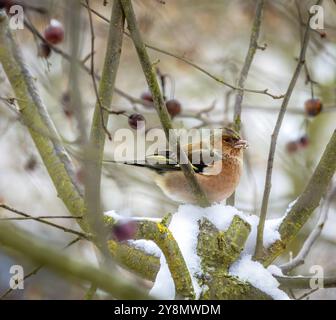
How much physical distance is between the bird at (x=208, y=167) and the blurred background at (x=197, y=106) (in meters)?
0.16

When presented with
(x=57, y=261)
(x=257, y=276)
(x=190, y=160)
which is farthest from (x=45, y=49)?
(x=57, y=261)

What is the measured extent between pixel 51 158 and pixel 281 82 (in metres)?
3.97

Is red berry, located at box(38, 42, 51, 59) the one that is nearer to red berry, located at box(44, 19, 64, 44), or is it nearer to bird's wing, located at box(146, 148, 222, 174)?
red berry, located at box(44, 19, 64, 44)

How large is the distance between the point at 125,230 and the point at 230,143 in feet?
7.06

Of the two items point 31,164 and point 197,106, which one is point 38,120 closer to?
point 31,164

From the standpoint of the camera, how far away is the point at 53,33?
4312 mm

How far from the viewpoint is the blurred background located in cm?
504

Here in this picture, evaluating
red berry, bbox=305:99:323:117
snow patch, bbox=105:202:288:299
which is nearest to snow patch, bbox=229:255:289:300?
Result: snow patch, bbox=105:202:288:299

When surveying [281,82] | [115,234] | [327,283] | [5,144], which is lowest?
[327,283]

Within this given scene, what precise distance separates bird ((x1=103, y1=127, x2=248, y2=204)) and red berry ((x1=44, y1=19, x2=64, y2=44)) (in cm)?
106
